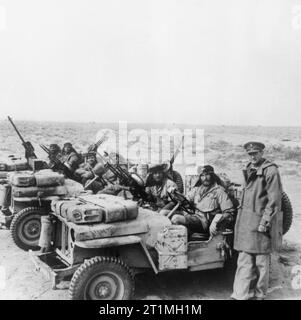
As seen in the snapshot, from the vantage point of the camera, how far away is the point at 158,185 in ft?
23.1

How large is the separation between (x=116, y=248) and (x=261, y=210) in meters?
1.70

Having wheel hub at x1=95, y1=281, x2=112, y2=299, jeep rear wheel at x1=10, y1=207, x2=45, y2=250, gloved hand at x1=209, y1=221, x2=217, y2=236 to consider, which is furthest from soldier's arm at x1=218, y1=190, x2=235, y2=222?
jeep rear wheel at x1=10, y1=207, x2=45, y2=250

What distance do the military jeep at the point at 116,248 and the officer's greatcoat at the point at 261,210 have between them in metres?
0.38

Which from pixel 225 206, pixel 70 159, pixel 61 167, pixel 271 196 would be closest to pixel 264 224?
pixel 271 196

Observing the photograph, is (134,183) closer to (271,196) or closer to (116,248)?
(116,248)

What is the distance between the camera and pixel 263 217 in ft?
17.5

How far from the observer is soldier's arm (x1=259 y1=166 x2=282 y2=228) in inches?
209

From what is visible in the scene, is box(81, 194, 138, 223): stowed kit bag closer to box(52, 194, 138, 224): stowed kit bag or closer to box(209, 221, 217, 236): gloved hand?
box(52, 194, 138, 224): stowed kit bag

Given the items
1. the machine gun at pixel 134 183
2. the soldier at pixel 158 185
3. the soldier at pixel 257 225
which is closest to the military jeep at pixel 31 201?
the machine gun at pixel 134 183

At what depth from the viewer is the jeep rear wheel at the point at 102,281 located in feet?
16.5

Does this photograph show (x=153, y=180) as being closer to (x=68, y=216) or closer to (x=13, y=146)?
(x=68, y=216)

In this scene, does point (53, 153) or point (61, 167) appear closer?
point (61, 167)

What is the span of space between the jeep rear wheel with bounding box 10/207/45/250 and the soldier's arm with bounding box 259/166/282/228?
399cm
